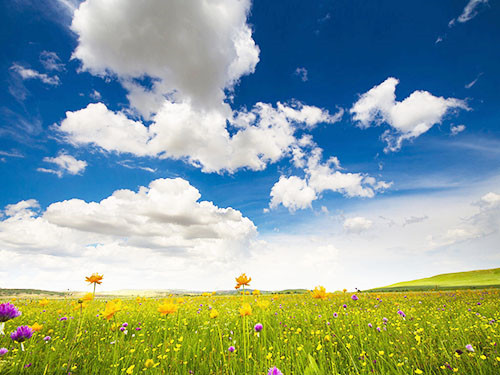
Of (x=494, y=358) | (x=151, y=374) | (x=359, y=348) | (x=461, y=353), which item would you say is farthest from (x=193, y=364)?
(x=494, y=358)

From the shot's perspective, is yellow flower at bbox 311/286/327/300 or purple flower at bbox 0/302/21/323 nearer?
purple flower at bbox 0/302/21/323

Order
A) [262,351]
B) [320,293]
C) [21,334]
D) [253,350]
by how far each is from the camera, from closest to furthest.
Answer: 1. [21,334]
2. [262,351]
3. [253,350]
4. [320,293]

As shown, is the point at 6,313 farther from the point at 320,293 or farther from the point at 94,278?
the point at 320,293

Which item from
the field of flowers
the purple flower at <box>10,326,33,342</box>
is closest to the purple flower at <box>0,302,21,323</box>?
the field of flowers

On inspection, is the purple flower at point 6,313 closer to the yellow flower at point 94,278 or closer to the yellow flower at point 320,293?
the yellow flower at point 94,278

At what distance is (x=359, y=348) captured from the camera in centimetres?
400

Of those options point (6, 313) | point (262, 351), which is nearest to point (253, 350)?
point (262, 351)

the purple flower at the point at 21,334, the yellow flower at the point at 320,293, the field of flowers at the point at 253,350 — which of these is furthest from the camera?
the yellow flower at the point at 320,293

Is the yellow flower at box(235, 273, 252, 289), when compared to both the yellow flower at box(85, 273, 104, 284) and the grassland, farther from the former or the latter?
the yellow flower at box(85, 273, 104, 284)

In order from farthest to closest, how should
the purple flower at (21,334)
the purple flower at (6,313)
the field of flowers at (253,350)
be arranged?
1. the field of flowers at (253,350)
2. the purple flower at (21,334)
3. the purple flower at (6,313)

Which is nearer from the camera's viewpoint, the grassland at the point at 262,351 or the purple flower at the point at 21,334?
the purple flower at the point at 21,334

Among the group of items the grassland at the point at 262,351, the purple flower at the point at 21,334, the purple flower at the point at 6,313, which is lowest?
the grassland at the point at 262,351

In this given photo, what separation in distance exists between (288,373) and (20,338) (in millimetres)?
2801

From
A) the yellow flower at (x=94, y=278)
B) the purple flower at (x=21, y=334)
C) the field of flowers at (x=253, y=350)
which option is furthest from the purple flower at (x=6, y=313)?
the yellow flower at (x=94, y=278)
